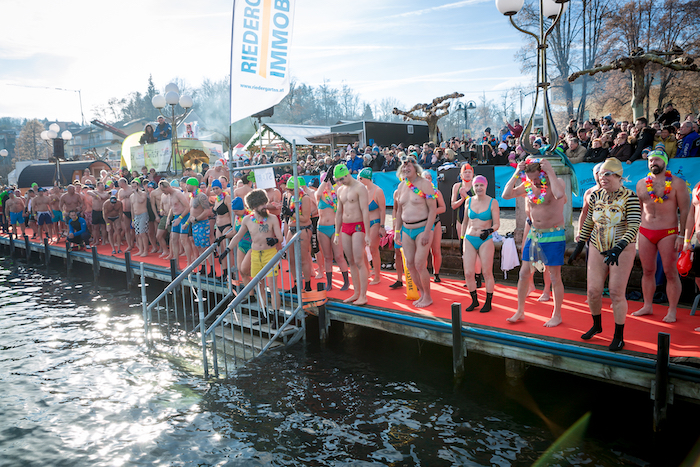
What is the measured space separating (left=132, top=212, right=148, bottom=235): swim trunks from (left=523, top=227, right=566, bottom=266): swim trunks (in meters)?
9.69

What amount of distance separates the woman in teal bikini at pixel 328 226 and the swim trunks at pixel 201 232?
8.61ft

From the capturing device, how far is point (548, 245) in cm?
538

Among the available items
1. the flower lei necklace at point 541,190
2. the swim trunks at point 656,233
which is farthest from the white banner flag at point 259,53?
the swim trunks at point 656,233

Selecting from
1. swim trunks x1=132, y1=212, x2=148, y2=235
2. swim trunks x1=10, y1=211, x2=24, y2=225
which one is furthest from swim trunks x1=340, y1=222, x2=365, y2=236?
swim trunks x1=10, y1=211, x2=24, y2=225

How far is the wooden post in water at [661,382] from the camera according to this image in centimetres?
408

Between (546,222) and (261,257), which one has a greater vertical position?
(546,222)

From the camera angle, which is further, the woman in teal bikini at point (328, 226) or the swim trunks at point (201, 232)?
the swim trunks at point (201, 232)

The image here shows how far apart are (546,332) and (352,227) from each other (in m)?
2.84

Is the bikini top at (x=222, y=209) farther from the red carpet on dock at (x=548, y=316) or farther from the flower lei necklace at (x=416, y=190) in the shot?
the flower lei necklace at (x=416, y=190)

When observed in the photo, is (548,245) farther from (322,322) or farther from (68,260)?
(68,260)

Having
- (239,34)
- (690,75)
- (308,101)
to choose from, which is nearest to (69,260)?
(239,34)

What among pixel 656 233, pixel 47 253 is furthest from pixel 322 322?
pixel 47 253

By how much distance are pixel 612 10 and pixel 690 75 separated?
602 cm

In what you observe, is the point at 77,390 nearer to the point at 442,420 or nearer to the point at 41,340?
the point at 41,340
